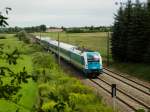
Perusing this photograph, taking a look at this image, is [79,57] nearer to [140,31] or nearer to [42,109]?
[140,31]

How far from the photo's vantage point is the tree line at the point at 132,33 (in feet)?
175

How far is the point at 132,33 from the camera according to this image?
55219mm

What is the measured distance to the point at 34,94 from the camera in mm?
36094

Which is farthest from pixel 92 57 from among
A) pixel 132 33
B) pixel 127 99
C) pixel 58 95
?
pixel 58 95

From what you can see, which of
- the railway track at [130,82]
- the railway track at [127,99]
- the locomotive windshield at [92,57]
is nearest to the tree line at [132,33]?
the railway track at [130,82]

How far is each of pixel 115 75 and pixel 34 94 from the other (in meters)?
15.9

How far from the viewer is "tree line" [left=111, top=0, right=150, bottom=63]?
53375 mm

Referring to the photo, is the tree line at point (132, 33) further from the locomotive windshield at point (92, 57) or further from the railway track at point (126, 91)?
the locomotive windshield at point (92, 57)

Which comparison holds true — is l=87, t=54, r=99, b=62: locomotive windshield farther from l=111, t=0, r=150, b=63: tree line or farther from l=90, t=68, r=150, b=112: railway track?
l=111, t=0, r=150, b=63: tree line

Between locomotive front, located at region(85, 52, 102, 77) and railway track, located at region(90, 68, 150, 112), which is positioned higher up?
locomotive front, located at region(85, 52, 102, 77)

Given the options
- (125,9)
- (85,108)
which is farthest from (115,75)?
(85,108)

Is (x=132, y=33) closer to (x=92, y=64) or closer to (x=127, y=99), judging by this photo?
(x=92, y=64)

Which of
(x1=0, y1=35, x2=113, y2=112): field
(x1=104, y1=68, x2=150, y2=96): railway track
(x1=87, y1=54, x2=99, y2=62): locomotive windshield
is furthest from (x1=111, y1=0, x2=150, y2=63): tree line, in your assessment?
(x1=0, y1=35, x2=113, y2=112): field

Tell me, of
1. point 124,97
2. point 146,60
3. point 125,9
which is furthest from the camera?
point 125,9
